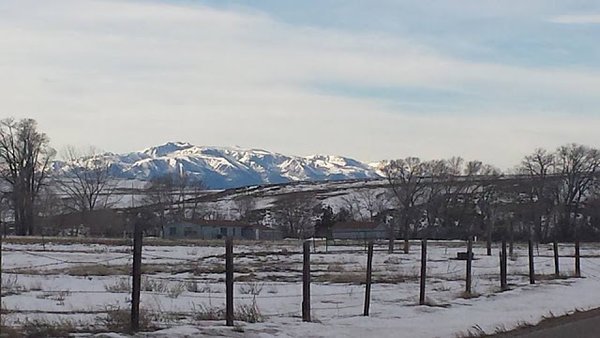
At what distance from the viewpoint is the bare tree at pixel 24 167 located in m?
110

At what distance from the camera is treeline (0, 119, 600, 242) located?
11375cm

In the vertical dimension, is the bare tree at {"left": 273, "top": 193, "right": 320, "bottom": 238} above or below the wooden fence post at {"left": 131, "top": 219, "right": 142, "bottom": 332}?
above

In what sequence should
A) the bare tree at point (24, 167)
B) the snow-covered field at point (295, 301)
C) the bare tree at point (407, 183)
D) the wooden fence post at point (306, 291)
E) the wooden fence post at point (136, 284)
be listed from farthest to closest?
the bare tree at point (407, 183) → the bare tree at point (24, 167) → the wooden fence post at point (306, 291) → the snow-covered field at point (295, 301) → the wooden fence post at point (136, 284)

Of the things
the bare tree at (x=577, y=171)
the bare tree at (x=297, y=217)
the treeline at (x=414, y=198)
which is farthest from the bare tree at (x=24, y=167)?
the bare tree at (x=577, y=171)

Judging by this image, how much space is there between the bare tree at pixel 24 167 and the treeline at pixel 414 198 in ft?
0.40

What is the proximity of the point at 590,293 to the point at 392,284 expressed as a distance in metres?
5.69

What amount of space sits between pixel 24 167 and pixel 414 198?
6919 centimetres

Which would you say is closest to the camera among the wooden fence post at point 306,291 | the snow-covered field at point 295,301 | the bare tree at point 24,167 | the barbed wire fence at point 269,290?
the snow-covered field at point 295,301

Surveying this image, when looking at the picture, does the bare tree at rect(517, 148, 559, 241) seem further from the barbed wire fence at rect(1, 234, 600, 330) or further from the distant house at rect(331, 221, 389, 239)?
the barbed wire fence at rect(1, 234, 600, 330)

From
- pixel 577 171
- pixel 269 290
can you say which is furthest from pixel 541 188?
pixel 269 290

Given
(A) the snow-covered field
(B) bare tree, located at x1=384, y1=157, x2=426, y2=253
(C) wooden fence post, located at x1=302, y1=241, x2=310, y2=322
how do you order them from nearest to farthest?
(A) the snow-covered field, (C) wooden fence post, located at x1=302, y1=241, x2=310, y2=322, (B) bare tree, located at x1=384, y1=157, x2=426, y2=253

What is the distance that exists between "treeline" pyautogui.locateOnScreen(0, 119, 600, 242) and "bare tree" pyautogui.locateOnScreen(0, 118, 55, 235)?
0.12 m

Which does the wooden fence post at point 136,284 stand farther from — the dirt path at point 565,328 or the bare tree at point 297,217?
the bare tree at point 297,217

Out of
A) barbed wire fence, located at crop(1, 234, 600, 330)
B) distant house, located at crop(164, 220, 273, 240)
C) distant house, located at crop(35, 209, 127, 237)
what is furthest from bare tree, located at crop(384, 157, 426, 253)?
barbed wire fence, located at crop(1, 234, 600, 330)
